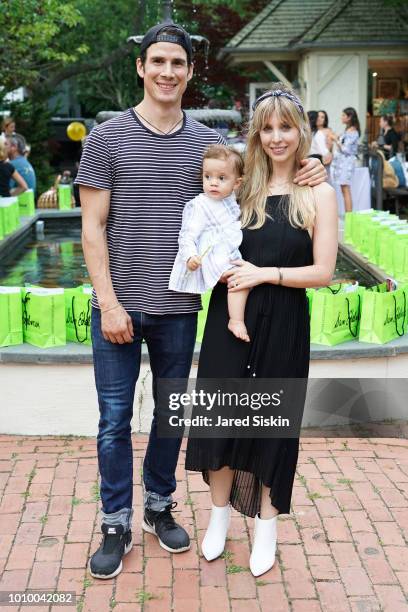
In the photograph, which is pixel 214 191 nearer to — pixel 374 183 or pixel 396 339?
pixel 396 339

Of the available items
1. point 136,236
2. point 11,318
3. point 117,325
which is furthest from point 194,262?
point 11,318

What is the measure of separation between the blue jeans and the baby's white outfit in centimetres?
28

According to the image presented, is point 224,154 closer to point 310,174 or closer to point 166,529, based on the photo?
point 310,174

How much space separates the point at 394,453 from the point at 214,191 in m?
2.25

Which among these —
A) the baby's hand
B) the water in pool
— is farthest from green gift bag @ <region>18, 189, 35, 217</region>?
the baby's hand

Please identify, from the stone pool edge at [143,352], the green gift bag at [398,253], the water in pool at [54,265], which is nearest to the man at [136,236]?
the stone pool edge at [143,352]

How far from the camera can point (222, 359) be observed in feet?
11.5

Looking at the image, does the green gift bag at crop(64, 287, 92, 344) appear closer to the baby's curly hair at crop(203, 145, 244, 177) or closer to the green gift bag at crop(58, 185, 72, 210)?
the baby's curly hair at crop(203, 145, 244, 177)

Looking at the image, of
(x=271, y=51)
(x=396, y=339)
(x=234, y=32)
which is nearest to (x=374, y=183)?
(x=396, y=339)

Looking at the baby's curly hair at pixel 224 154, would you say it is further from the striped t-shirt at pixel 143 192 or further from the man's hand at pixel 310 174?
the man's hand at pixel 310 174

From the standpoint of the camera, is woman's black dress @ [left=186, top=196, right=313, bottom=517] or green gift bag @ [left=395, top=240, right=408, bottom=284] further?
green gift bag @ [left=395, top=240, right=408, bottom=284]

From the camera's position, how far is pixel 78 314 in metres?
5.36

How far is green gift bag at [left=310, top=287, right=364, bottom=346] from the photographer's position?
532cm

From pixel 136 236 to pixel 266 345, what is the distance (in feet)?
2.21
